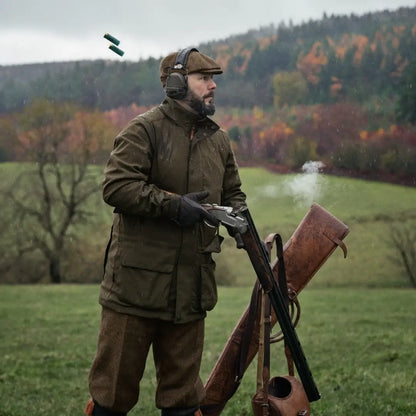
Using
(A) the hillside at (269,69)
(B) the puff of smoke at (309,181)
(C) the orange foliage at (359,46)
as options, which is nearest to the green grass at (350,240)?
(A) the hillside at (269,69)

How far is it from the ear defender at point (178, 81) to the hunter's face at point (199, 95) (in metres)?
0.03

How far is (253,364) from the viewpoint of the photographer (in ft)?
30.1

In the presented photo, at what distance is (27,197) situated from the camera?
39.5 metres

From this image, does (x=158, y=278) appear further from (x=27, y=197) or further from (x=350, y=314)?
(x=27, y=197)

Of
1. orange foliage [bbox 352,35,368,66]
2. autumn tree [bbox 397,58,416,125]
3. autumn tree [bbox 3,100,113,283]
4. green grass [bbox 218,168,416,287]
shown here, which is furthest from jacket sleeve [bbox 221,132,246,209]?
autumn tree [bbox 3,100,113,283]

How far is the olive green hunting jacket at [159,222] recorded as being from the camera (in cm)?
385

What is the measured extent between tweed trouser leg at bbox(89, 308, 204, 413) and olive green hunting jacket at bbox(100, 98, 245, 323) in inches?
4.5

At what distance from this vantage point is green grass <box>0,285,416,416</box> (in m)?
6.03

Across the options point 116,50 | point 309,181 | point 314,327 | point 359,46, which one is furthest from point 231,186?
point 359,46

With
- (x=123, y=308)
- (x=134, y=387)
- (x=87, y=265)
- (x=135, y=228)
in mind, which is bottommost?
(x=87, y=265)

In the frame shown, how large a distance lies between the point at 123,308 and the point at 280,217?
28.4 m

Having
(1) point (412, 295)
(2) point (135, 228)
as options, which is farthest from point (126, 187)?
(1) point (412, 295)

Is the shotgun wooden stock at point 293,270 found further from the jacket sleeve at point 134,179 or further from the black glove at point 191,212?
the jacket sleeve at point 134,179

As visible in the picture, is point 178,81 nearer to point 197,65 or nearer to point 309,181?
point 197,65
